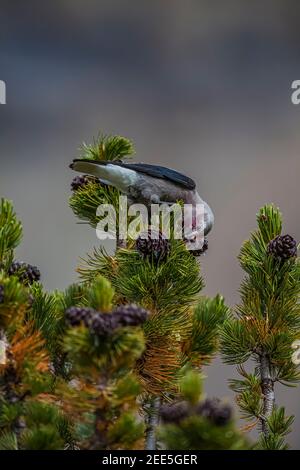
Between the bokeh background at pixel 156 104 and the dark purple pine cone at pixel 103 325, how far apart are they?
2557 mm

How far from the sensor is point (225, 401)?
2.31 feet

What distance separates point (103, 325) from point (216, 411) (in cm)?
13

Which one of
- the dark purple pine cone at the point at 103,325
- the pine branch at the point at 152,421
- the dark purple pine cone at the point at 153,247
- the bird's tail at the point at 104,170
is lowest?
the pine branch at the point at 152,421

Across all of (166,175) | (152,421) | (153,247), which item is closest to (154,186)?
(166,175)

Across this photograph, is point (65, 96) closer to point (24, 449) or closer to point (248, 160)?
point (248, 160)

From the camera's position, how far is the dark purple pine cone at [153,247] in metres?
1.09

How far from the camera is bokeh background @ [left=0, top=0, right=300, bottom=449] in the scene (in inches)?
152

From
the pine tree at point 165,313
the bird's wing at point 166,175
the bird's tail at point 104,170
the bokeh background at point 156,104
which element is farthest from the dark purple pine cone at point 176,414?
the bokeh background at point 156,104

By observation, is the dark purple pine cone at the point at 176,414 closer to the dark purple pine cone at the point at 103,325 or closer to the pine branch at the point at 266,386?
the dark purple pine cone at the point at 103,325

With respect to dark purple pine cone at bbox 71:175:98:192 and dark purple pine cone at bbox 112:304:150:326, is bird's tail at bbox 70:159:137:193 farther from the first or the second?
dark purple pine cone at bbox 112:304:150:326

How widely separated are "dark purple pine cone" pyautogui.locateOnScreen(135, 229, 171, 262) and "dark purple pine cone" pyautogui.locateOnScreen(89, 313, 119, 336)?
0.34 metres

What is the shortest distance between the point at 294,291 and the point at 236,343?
0.11 meters

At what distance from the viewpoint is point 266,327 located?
108 centimetres

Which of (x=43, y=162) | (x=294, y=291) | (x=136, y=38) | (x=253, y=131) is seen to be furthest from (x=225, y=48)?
(x=294, y=291)
